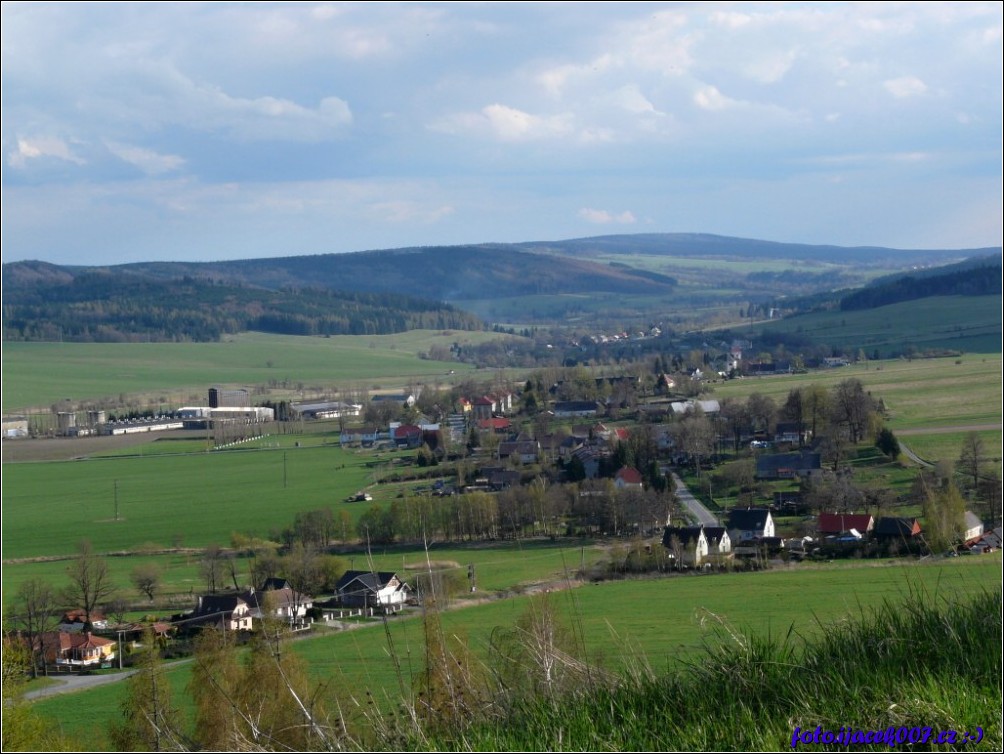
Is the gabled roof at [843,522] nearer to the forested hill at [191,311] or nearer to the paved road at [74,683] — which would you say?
the paved road at [74,683]

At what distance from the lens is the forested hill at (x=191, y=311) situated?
9031 centimetres

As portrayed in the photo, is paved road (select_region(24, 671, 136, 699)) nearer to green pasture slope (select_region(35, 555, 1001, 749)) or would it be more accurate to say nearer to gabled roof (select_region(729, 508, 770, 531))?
green pasture slope (select_region(35, 555, 1001, 749))

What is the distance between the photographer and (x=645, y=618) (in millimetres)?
9945

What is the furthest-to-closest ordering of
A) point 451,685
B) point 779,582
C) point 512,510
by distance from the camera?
1. point 512,510
2. point 779,582
3. point 451,685

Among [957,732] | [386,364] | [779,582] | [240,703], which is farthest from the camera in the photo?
[386,364]

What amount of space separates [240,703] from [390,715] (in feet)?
7.24

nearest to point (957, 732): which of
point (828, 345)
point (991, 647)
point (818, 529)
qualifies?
point (991, 647)

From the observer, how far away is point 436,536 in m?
16.9

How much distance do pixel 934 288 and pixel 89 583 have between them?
5451cm

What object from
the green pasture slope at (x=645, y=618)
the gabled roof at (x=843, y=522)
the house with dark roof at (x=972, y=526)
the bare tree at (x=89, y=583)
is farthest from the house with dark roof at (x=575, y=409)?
the green pasture slope at (x=645, y=618)

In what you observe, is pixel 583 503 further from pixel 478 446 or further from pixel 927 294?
pixel 927 294

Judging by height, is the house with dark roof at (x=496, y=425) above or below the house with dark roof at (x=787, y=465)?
below

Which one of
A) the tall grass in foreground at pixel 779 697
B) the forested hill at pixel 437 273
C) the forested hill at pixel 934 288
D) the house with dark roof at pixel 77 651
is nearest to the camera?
the tall grass in foreground at pixel 779 697

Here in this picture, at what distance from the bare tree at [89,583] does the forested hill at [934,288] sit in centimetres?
4815
